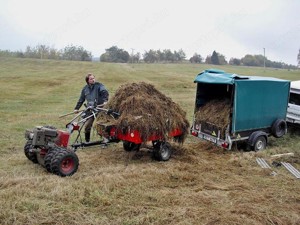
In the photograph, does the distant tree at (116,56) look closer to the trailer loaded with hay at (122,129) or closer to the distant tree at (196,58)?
the distant tree at (196,58)

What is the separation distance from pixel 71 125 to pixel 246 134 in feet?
16.0

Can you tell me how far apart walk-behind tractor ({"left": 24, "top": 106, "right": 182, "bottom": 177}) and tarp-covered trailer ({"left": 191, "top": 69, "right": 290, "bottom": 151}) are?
6.35ft

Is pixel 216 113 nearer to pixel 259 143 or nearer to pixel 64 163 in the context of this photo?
pixel 259 143

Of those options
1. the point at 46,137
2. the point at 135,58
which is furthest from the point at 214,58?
the point at 46,137

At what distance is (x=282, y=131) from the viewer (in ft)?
34.6

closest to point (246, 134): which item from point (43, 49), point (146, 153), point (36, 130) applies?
point (146, 153)

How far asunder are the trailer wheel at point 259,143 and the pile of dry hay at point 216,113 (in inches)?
40.2

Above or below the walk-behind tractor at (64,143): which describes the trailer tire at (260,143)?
below

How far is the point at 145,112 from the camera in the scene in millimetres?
7676

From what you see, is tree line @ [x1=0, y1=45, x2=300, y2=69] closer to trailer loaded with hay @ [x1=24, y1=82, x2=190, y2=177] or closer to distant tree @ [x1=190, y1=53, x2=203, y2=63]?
distant tree @ [x1=190, y1=53, x2=203, y2=63]

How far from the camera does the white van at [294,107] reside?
1195 cm

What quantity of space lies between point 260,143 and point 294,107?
2.95 m

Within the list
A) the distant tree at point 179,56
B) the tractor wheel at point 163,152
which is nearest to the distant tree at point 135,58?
the distant tree at point 179,56

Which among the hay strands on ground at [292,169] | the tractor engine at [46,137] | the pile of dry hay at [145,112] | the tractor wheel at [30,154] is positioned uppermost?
the pile of dry hay at [145,112]
